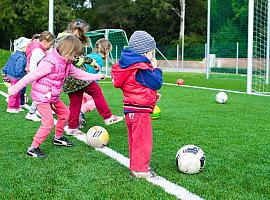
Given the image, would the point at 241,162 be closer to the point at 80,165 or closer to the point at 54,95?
the point at 80,165

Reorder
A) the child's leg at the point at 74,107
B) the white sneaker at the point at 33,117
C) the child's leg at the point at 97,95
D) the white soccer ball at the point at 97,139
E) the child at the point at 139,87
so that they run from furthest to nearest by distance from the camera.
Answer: the white sneaker at the point at 33,117
the child's leg at the point at 97,95
the child's leg at the point at 74,107
the white soccer ball at the point at 97,139
the child at the point at 139,87

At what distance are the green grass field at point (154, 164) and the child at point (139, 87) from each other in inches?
9.1

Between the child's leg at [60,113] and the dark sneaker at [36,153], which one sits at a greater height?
the child's leg at [60,113]

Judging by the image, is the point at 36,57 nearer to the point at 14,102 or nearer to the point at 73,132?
the point at 73,132

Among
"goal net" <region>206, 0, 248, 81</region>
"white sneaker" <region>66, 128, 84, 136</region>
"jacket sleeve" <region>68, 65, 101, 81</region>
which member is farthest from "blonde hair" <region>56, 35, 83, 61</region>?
"goal net" <region>206, 0, 248, 81</region>

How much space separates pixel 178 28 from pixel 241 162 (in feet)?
182

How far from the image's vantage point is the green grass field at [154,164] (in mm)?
4020

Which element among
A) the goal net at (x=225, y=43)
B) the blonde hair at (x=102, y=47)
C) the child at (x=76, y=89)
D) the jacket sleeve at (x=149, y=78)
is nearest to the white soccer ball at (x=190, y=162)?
the jacket sleeve at (x=149, y=78)

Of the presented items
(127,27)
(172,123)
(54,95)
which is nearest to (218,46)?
(172,123)

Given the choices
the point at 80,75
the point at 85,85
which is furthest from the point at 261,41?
the point at 80,75

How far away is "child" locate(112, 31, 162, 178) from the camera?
4.46 meters

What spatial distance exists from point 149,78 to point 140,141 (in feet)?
2.03

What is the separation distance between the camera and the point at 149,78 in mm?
4480

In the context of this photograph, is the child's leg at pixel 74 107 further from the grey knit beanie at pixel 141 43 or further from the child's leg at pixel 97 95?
the grey knit beanie at pixel 141 43
